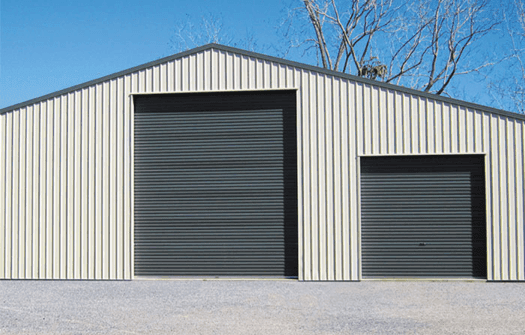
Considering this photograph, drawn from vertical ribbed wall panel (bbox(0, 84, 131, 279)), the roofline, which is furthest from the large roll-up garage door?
the roofline

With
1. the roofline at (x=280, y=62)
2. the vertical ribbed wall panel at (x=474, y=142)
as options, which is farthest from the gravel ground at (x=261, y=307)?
the roofline at (x=280, y=62)

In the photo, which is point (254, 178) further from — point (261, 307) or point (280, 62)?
point (261, 307)

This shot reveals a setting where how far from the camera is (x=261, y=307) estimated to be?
10.0m

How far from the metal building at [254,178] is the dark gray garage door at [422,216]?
32 mm

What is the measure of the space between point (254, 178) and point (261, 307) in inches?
196

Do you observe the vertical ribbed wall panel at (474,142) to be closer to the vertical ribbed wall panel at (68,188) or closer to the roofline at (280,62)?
the roofline at (280,62)

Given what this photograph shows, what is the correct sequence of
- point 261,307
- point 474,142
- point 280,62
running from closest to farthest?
point 261,307, point 474,142, point 280,62

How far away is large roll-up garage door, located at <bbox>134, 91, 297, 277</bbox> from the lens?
1445cm

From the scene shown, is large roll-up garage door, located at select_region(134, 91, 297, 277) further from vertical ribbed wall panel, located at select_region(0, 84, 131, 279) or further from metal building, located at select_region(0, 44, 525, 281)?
vertical ribbed wall panel, located at select_region(0, 84, 131, 279)

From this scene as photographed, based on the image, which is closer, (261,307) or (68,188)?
(261,307)

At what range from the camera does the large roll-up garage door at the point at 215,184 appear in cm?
1445

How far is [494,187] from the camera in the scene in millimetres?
13664

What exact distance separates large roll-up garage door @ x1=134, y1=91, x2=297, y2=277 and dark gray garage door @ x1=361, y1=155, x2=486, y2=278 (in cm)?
181

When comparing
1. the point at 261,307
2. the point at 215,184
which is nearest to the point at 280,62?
the point at 215,184
